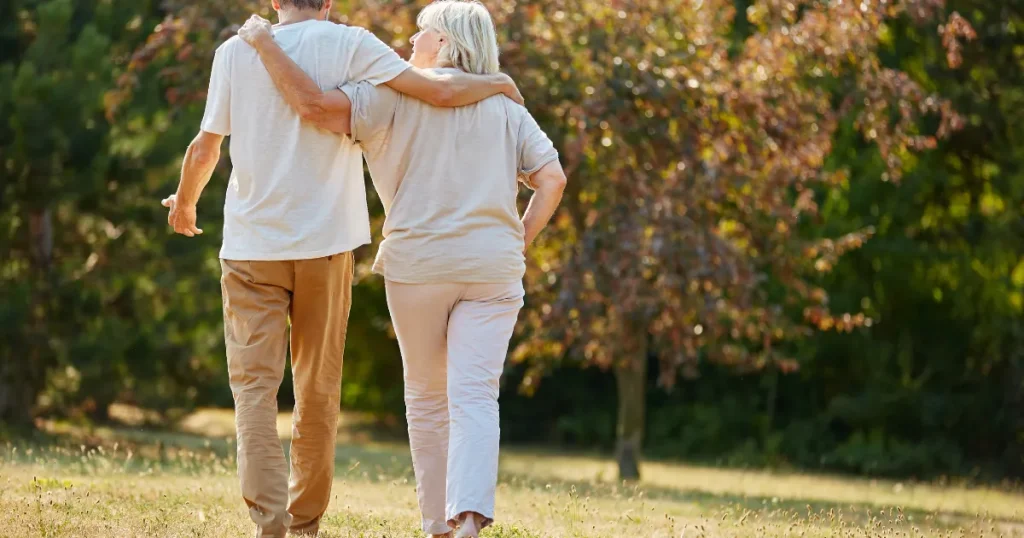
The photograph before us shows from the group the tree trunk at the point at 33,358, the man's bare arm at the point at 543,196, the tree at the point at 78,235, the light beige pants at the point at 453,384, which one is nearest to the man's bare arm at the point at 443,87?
the man's bare arm at the point at 543,196

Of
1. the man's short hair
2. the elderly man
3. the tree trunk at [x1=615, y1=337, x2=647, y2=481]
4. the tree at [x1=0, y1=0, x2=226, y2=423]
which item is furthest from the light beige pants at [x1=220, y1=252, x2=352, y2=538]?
the tree trunk at [x1=615, y1=337, x2=647, y2=481]

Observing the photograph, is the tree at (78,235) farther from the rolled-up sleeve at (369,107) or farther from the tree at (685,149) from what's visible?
the rolled-up sleeve at (369,107)

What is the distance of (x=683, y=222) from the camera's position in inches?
331

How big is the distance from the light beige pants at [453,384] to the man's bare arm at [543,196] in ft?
0.66

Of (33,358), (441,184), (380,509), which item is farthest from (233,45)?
(33,358)

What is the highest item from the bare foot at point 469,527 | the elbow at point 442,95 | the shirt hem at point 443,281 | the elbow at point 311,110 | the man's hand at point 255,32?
the man's hand at point 255,32

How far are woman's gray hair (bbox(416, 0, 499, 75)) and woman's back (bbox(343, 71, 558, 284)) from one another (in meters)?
0.12

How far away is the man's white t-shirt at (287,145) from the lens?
3740 mm

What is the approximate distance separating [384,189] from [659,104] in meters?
4.97

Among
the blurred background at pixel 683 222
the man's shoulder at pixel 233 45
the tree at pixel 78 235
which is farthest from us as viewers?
the tree at pixel 78 235

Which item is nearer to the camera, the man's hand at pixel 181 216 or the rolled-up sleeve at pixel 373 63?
the rolled-up sleeve at pixel 373 63

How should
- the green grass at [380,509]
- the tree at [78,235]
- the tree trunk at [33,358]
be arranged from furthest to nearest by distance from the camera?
the tree trunk at [33,358] < the tree at [78,235] < the green grass at [380,509]

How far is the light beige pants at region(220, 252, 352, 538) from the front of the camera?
3748 mm

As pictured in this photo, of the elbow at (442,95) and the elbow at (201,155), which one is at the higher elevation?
the elbow at (442,95)
